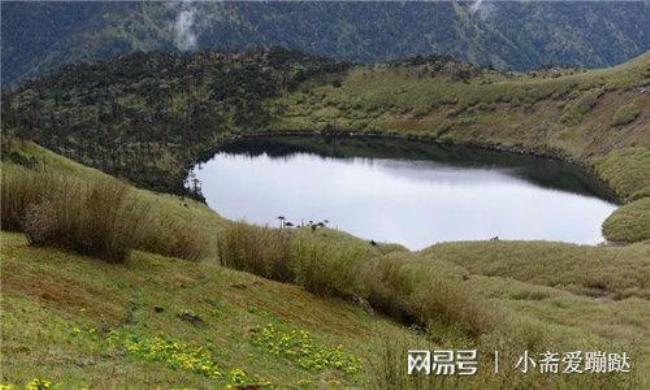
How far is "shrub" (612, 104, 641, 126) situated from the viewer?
130 meters

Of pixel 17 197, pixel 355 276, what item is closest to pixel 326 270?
pixel 355 276

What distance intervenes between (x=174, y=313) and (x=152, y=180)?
8576 cm

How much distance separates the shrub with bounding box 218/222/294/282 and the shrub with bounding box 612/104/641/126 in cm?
11896

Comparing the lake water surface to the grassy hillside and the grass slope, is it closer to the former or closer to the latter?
the grass slope

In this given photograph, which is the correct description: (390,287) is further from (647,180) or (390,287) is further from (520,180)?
(520,180)

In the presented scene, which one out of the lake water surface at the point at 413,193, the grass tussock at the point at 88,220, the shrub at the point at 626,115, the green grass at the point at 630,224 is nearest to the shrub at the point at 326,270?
the grass tussock at the point at 88,220

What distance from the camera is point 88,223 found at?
22.1 meters

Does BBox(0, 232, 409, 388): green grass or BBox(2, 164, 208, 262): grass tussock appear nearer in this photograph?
BBox(0, 232, 409, 388): green grass

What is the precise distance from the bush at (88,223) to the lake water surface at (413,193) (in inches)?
2141

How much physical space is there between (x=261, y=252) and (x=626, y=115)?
121 m

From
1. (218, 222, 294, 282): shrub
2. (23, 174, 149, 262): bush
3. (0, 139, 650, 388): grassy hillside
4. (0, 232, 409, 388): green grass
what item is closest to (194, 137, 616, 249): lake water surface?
(0, 139, 650, 388): grassy hillside

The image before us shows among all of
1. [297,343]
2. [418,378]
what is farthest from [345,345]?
[418,378]

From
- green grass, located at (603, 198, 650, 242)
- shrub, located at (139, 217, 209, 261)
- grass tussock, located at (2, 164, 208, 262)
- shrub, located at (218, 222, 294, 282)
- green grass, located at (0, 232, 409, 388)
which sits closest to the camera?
green grass, located at (0, 232, 409, 388)

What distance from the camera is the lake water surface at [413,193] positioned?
270ft
